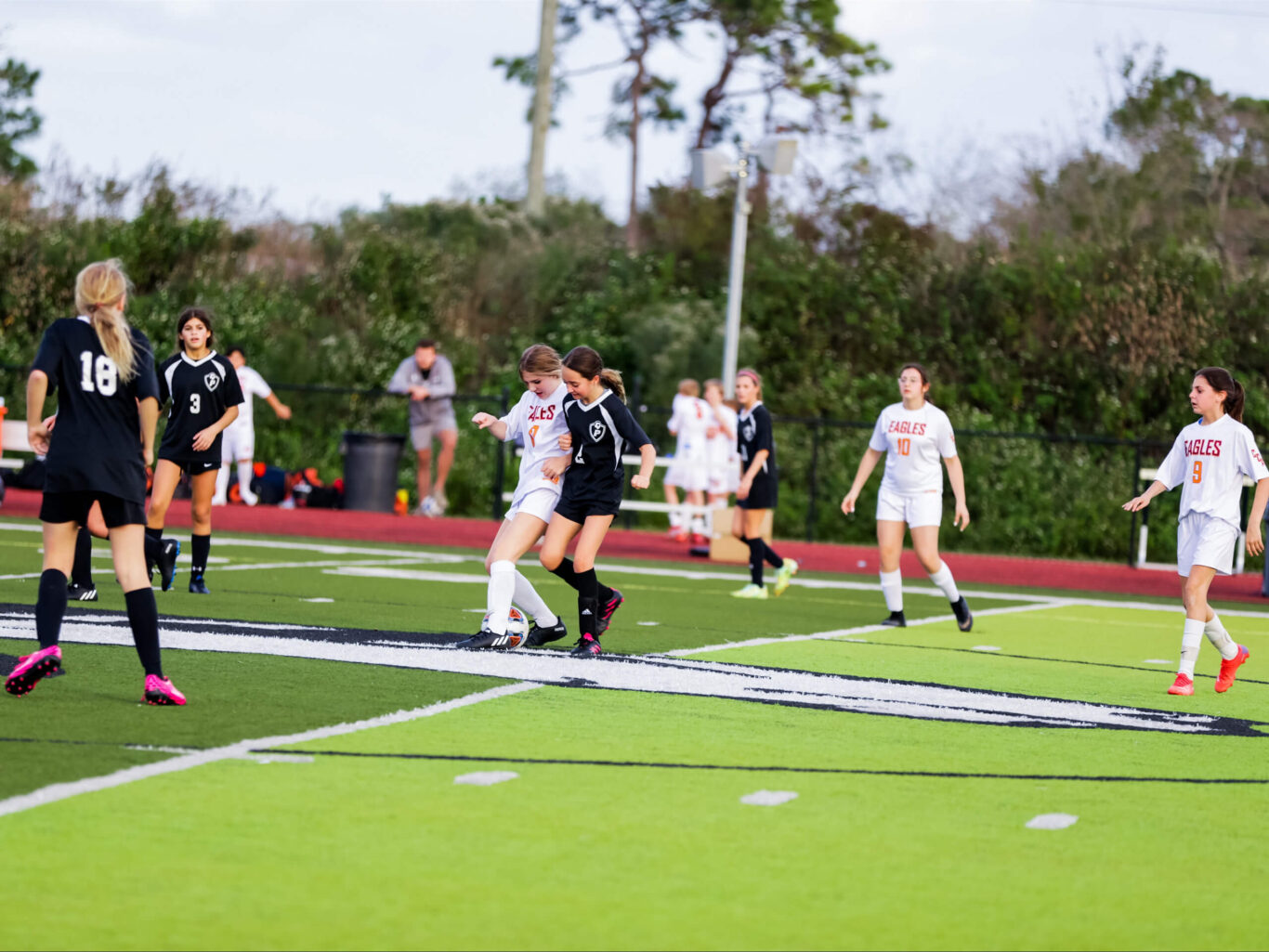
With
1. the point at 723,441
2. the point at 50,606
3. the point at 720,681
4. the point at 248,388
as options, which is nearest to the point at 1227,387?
the point at 720,681

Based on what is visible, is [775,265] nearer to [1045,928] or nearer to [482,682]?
[482,682]

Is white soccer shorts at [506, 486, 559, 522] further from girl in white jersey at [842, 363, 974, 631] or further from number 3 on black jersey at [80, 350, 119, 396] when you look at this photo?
girl in white jersey at [842, 363, 974, 631]

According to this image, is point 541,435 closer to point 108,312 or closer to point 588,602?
point 588,602

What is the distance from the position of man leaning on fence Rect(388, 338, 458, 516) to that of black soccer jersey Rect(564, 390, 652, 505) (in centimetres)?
1217

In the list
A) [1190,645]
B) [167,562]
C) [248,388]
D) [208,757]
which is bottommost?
[208,757]

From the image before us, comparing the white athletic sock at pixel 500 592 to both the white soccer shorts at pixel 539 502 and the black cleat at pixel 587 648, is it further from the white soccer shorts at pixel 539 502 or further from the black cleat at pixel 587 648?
the black cleat at pixel 587 648

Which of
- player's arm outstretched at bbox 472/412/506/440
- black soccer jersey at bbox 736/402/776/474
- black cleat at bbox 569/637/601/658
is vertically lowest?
black cleat at bbox 569/637/601/658

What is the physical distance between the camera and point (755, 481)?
14.7 m

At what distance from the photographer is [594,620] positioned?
32.0 feet

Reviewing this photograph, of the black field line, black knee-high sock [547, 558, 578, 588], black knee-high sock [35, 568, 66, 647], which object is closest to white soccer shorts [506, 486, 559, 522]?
black knee-high sock [547, 558, 578, 588]

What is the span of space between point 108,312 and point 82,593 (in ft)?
16.0

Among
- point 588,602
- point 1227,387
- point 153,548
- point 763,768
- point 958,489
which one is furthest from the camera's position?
point 958,489

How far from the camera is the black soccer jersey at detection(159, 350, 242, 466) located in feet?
38.1

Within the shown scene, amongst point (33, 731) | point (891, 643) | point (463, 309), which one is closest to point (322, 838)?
point (33, 731)
